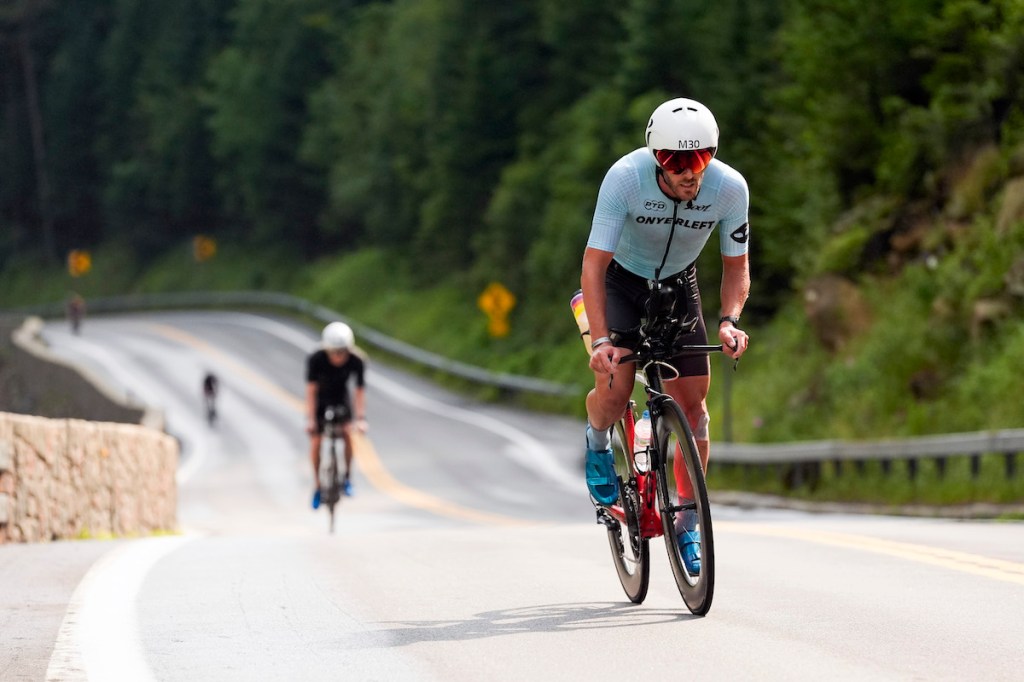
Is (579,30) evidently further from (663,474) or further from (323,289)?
(663,474)

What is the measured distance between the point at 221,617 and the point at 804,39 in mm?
24314

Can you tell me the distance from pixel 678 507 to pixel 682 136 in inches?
57.1

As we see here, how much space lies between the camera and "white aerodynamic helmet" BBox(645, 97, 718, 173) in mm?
6234

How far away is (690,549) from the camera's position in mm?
6359

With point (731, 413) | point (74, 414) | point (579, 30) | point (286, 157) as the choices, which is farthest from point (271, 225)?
point (731, 413)

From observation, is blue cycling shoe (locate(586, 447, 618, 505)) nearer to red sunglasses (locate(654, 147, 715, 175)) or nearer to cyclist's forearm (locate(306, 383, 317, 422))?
red sunglasses (locate(654, 147, 715, 175))

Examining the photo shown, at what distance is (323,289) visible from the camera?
6906 centimetres

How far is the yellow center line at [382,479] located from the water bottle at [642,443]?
17.1 metres

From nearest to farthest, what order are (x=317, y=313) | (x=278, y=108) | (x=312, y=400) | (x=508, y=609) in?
(x=508, y=609)
(x=312, y=400)
(x=317, y=313)
(x=278, y=108)

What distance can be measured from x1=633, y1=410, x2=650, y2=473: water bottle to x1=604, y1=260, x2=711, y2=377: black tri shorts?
249mm

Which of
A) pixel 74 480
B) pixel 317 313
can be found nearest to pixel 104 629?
pixel 74 480

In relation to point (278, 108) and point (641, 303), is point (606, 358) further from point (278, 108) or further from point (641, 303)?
point (278, 108)

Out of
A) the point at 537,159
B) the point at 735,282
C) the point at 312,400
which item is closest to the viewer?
the point at 735,282

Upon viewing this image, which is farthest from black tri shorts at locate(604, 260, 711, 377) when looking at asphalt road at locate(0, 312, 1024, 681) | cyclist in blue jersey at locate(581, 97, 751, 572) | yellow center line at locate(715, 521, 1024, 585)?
yellow center line at locate(715, 521, 1024, 585)
